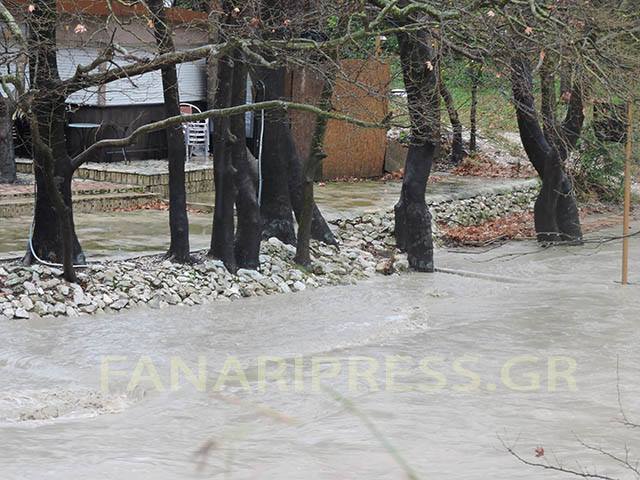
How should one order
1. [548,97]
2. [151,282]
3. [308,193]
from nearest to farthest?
1. [151,282]
2. [308,193]
3. [548,97]

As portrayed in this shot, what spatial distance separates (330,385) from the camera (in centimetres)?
928

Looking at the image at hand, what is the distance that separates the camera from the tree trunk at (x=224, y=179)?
13055 mm

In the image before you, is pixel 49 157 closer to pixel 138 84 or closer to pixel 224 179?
pixel 224 179

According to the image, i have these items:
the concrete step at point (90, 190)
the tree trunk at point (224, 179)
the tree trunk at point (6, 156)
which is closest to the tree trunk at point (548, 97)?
the tree trunk at point (224, 179)

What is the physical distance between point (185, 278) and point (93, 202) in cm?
461

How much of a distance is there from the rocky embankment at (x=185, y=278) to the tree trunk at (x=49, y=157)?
Result: 31 cm

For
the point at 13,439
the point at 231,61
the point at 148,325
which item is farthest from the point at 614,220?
the point at 13,439

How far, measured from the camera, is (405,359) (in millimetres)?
10242

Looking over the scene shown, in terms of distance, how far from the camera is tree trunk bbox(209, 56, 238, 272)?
1305cm

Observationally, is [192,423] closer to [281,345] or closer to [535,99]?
[281,345]

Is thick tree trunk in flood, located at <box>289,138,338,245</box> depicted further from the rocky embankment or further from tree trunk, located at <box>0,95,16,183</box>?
tree trunk, located at <box>0,95,16,183</box>

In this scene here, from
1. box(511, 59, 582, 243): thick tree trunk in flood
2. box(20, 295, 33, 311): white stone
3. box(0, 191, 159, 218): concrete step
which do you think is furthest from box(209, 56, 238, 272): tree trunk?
box(511, 59, 582, 243): thick tree trunk in flood

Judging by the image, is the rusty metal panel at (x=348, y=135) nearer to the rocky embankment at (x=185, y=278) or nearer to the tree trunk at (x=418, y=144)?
the rocky embankment at (x=185, y=278)

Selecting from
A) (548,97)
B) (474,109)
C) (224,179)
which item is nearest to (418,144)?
(548,97)
